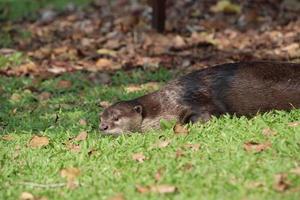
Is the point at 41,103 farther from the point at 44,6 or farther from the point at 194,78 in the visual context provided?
the point at 44,6

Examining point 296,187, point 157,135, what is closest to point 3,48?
point 157,135

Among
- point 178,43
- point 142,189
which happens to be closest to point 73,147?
point 142,189

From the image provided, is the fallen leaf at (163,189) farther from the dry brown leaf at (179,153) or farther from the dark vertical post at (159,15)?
the dark vertical post at (159,15)

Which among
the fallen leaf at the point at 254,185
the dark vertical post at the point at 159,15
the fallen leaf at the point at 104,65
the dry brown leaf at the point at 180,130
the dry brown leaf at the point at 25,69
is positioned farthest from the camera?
the dark vertical post at the point at 159,15

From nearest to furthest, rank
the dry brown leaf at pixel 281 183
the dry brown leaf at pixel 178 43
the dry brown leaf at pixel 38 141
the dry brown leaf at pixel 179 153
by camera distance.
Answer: the dry brown leaf at pixel 281 183
the dry brown leaf at pixel 179 153
the dry brown leaf at pixel 38 141
the dry brown leaf at pixel 178 43

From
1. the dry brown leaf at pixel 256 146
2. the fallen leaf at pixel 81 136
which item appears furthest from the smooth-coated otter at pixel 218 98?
the dry brown leaf at pixel 256 146

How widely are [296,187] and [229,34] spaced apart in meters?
7.21

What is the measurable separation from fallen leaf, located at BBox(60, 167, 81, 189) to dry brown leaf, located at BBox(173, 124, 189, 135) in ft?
3.84

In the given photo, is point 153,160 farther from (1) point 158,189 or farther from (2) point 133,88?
(2) point 133,88

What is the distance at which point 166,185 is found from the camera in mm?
5129

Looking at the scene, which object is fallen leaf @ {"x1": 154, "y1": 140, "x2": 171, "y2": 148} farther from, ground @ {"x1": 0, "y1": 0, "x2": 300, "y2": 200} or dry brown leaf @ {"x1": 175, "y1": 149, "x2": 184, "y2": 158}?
dry brown leaf @ {"x1": 175, "y1": 149, "x2": 184, "y2": 158}

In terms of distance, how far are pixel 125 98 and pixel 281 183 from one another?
3.91 m

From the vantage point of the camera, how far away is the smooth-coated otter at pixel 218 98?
22.9ft

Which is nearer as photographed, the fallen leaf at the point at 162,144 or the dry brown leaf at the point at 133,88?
the fallen leaf at the point at 162,144
